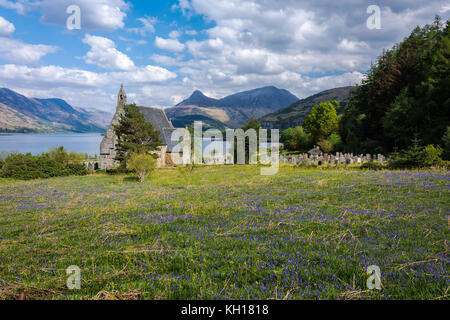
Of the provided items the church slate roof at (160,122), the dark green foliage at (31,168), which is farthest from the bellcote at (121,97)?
the dark green foliage at (31,168)

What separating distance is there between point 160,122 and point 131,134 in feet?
52.7

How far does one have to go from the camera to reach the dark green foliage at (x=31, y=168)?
1187 inches

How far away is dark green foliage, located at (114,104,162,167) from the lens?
35094mm

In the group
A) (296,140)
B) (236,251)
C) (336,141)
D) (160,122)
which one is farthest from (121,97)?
(296,140)

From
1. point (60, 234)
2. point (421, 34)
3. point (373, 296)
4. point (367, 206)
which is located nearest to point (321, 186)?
point (367, 206)

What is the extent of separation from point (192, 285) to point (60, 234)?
5488 millimetres

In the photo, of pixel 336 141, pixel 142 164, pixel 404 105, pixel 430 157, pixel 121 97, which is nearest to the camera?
pixel 430 157

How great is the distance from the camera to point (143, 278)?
401 cm

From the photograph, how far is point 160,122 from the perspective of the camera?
5172 centimetres

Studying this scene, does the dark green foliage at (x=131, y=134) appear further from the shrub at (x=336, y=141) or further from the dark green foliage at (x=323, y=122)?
the dark green foliage at (x=323, y=122)

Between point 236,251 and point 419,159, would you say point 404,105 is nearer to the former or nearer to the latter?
point 419,159

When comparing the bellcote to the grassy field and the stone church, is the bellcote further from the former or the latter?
the grassy field

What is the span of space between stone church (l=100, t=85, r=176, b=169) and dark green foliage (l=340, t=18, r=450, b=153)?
125 feet
